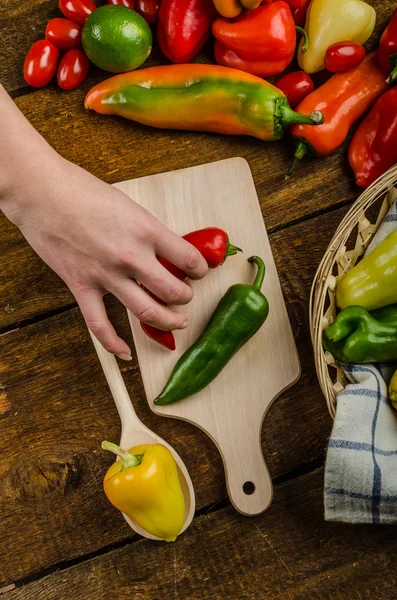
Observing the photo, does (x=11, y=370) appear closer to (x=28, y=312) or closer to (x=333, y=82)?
(x=28, y=312)

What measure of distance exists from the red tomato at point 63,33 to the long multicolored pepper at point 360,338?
819 mm

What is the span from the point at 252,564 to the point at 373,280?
24.5 inches

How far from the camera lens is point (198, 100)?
141 cm

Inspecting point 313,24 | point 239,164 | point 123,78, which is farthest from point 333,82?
point 123,78

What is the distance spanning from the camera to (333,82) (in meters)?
1.45

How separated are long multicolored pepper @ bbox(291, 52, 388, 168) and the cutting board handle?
616 mm

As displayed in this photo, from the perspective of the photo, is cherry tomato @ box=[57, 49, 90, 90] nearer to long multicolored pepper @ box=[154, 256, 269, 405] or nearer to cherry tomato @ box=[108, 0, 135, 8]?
cherry tomato @ box=[108, 0, 135, 8]

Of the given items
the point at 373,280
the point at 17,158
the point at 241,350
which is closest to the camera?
the point at 17,158

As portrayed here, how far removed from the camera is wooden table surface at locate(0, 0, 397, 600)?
4.47ft

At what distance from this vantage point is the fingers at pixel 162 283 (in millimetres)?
1224

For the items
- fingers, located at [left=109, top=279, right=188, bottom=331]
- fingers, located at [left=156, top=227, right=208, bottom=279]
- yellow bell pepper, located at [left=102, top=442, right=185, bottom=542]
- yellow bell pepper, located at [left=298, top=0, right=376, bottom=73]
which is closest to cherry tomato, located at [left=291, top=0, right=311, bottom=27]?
yellow bell pepper, located at [left=298, top=0, right=376, bottom=73]

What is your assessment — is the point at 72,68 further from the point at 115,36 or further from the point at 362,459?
the point at 362,459

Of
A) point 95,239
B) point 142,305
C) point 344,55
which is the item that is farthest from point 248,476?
point 344,55

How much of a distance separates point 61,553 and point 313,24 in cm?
123
